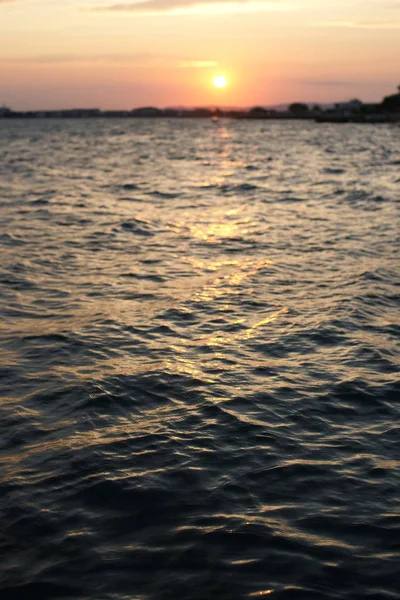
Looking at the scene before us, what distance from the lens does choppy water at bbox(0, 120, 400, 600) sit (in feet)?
21.9

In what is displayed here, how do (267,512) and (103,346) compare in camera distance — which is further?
(103,346)

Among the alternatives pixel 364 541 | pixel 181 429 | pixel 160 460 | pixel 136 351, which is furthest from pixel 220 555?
pixel 136 351

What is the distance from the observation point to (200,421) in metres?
9.80

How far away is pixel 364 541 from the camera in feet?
23.1

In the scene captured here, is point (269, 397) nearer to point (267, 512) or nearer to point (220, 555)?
point (267, 512)

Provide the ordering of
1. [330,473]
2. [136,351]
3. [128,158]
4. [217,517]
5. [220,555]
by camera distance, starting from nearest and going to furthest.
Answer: [220,555]
[217,517]
[330,473]
[136,351]
[128,158]

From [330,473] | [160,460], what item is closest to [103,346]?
[160,460]

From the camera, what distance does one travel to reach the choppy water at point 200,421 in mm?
6668

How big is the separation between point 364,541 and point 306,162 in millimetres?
63870

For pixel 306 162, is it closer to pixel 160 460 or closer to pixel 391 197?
pixel 391 197

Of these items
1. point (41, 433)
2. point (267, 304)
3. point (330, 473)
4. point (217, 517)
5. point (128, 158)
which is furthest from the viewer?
point (128, 158)

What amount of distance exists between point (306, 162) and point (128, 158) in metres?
21.0

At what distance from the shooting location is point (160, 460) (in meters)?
8.69

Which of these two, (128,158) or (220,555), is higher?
(128,158)
